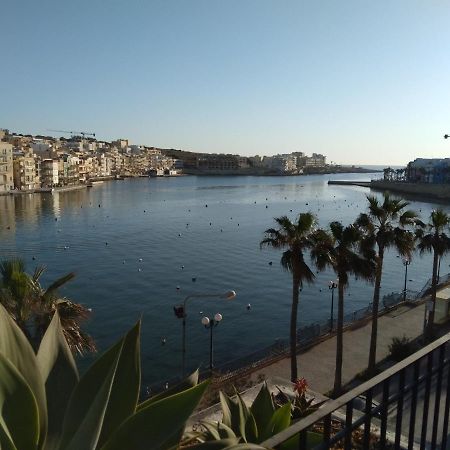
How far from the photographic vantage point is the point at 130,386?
2637 millimetres

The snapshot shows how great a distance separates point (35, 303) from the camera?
9.59 metres

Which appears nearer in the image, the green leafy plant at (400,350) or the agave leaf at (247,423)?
the agave leaf at (247,423)

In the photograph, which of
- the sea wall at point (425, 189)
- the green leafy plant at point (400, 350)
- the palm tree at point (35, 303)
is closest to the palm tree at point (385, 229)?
the green leafy plant at point (400, 350)

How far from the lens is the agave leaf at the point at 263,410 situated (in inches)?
196

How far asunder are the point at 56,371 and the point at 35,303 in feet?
24.3

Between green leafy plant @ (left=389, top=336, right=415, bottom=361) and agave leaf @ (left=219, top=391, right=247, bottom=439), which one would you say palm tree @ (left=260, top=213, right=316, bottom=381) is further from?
agave leaf @ (left=219, top=391, right=247, bottom=439)

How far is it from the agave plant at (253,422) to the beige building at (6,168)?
106855 mm

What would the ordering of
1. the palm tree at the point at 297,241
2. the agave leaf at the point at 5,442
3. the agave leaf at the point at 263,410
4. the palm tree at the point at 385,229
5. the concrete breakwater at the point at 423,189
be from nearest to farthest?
1. the agave leaf at the point at 5,442
2. the agave leaf at the point at 263,410
3. the palm tree at the point at 297,241
4. the palm tree at the point at 385,229
5. the concrete breakwater at the point at 423,189

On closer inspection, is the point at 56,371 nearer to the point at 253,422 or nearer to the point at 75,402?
the point at 75,402

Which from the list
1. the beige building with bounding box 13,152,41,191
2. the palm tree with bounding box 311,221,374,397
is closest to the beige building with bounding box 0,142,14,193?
the beige building with bounding box 13,152,41,191

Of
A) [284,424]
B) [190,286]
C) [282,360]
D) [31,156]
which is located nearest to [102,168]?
[31,156]

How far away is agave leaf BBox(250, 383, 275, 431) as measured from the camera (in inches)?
196

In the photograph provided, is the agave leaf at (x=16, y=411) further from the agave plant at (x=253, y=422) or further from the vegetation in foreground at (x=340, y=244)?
the vegetation in foreground at (x=340, y=244)

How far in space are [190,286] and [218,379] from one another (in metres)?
19.2
